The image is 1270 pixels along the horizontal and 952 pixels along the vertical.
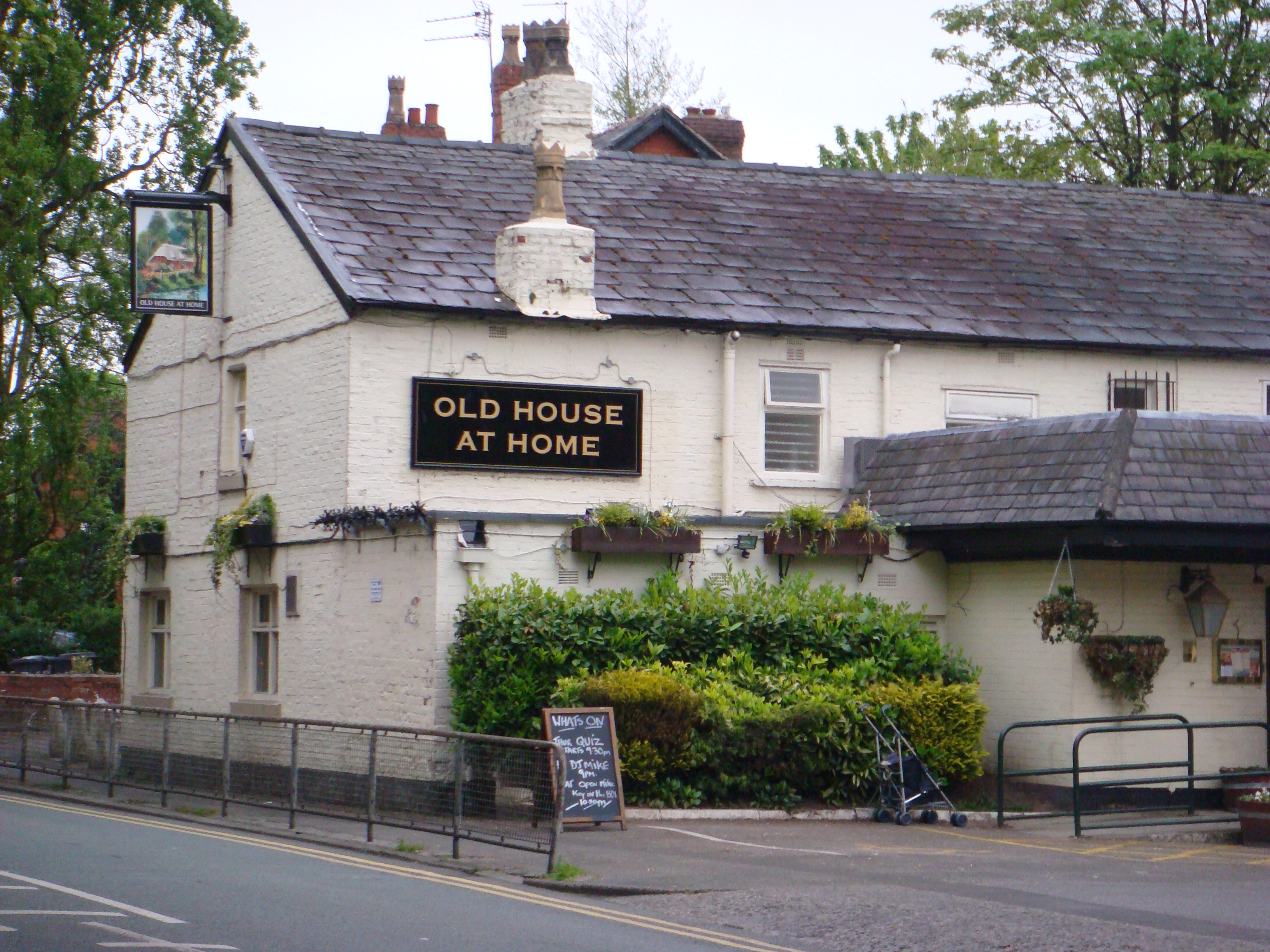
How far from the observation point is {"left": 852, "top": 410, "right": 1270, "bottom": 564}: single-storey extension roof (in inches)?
699

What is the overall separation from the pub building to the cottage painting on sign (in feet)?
0.56

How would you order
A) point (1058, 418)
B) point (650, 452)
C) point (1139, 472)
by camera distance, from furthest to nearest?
point (650, 452) < point (1058, 418) < point (1139, 472)

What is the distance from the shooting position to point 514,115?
81.7 feet

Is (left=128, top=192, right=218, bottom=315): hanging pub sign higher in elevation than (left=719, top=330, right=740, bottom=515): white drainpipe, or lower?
higher

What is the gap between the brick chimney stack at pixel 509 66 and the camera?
30234 millimetres

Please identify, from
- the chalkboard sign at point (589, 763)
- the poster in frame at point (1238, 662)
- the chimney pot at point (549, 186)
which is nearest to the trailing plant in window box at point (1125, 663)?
the poster in frame at point (1238, 662)

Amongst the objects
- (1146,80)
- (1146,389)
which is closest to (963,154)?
(1146,80)

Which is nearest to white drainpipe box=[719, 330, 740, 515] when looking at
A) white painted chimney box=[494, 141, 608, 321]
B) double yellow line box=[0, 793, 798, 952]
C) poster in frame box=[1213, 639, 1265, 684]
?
white painted chimney box=[494, 141, 608, 321]

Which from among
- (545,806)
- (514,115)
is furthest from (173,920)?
(514,115)

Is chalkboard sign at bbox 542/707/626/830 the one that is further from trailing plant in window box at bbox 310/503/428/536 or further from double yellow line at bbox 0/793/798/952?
trailing plant in window box at bbox 310/503/428/536

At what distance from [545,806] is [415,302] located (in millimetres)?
7564

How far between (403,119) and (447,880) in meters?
22.8

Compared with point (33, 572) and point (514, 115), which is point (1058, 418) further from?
point (33, 572)

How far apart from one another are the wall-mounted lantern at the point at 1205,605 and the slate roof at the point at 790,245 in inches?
161
